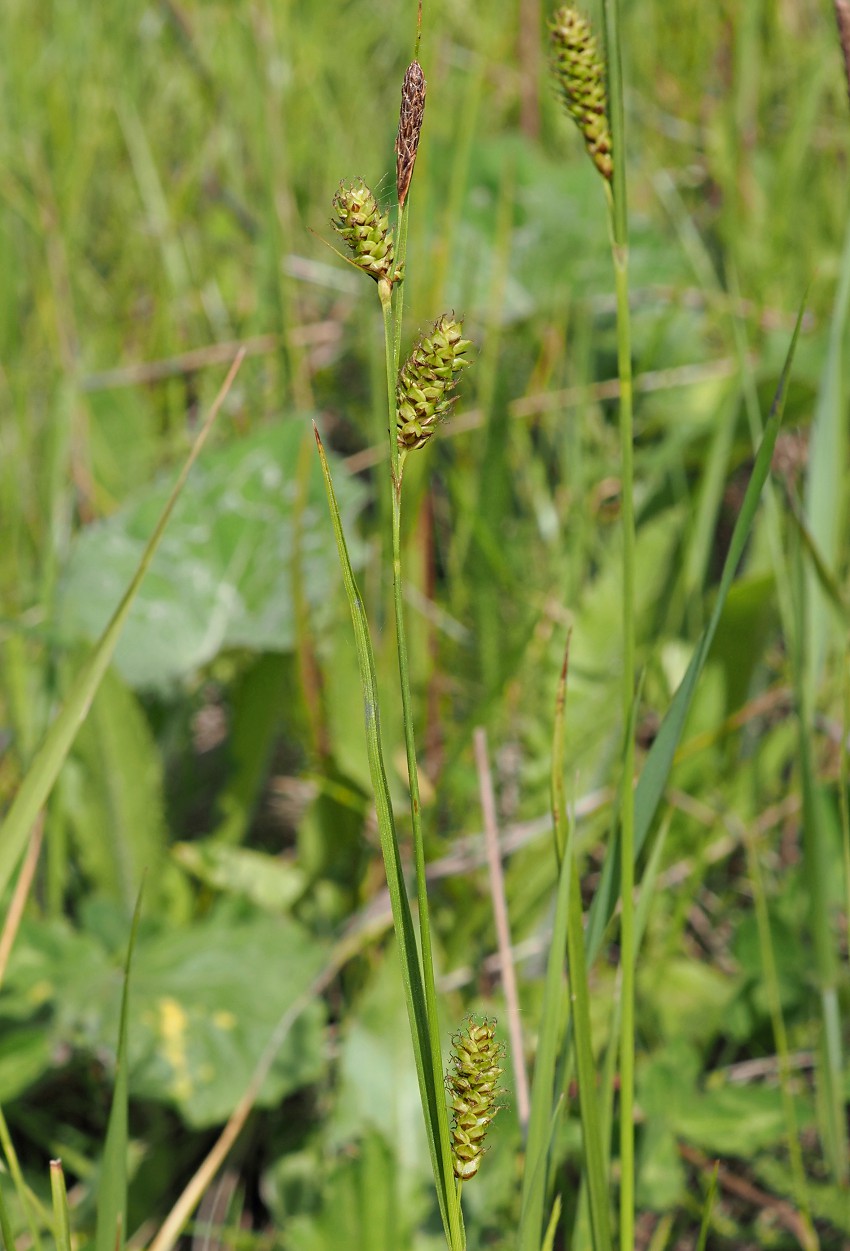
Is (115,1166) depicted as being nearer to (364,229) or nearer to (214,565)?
(364,229)

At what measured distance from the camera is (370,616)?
1.38m

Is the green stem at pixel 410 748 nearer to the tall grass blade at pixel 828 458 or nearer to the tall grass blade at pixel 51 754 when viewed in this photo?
the tall grass blade at pixel 51 754

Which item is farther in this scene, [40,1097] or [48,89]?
[48,89]

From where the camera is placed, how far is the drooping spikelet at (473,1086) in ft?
1.32

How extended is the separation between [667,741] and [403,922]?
0.65ft

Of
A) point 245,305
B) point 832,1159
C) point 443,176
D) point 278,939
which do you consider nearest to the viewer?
point 832,1159

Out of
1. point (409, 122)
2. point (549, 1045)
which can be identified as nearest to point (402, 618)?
point (409, 122)

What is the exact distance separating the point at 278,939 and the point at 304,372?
846 millimetres

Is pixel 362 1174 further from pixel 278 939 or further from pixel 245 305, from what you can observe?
pixel 245 305

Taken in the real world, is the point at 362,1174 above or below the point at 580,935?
below

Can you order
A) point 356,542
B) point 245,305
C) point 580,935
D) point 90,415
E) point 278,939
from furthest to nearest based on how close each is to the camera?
point 245,305, point 90,415, point 356,542, point 278,939, point 580,935

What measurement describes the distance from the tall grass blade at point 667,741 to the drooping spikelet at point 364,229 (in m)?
0.24

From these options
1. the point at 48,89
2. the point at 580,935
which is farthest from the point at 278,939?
the point at 48,89

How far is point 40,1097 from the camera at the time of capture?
1.11 metres
